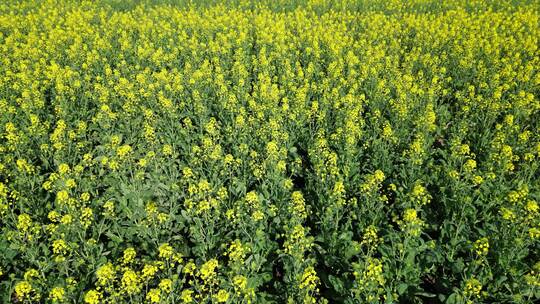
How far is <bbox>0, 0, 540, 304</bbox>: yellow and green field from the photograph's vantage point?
510cm

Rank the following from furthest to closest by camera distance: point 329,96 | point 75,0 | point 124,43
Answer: point 75,0 → point 124,43 → point 329,96

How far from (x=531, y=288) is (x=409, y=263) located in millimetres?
1372

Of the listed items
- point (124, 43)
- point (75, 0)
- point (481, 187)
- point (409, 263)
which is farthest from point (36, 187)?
point (75, 0)

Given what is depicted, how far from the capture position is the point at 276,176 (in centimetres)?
692

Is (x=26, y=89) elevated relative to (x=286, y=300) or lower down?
elevated

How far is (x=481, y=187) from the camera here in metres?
6.42

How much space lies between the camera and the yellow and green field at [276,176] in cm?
510

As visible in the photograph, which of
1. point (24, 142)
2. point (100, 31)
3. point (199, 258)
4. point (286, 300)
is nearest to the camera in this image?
point (286, 300)

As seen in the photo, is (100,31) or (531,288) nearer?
(531,288)

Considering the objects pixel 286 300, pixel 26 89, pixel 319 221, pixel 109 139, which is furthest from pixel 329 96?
pixel 26 89

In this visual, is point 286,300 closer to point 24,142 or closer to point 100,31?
point 24,142

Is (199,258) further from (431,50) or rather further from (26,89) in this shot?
(431,50)

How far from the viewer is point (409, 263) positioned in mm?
5137

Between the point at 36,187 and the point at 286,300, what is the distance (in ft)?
16.9
